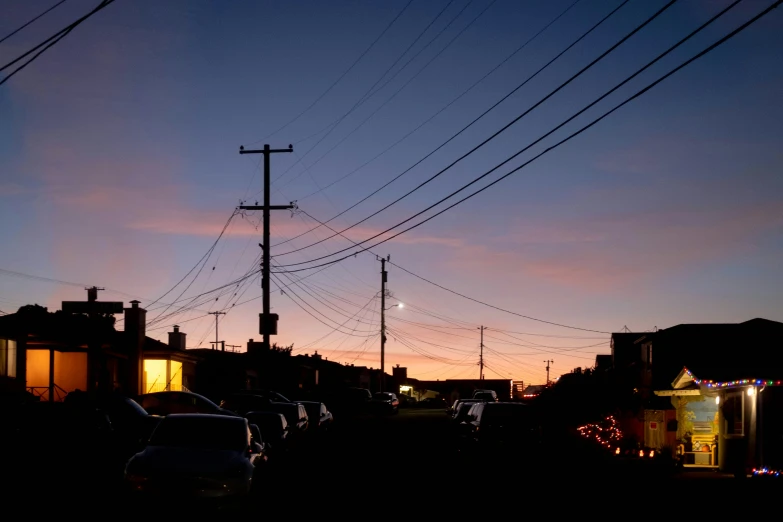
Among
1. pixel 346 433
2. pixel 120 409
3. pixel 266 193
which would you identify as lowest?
pixel 346 433

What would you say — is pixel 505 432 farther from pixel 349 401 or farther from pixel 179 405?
pixel 349 401

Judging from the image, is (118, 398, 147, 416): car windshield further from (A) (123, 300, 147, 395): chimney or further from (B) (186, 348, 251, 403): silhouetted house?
(B) (186, 348, 251, 403): silhouetted house

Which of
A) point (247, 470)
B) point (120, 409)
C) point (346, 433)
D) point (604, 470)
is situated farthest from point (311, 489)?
point (346, 433)

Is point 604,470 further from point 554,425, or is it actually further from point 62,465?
point 62,465

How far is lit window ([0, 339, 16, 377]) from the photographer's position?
33438mm

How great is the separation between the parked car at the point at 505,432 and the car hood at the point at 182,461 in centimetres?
1236

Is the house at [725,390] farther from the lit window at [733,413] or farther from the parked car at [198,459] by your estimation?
the parked car at [198,459]

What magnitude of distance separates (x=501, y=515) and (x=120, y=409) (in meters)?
12.0

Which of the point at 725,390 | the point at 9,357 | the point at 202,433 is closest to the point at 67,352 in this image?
the point at 9,357

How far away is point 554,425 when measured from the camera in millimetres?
33719

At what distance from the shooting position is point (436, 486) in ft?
62.7

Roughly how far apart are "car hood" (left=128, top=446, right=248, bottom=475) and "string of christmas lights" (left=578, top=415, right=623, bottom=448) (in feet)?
66.0

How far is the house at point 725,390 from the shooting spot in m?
22.9

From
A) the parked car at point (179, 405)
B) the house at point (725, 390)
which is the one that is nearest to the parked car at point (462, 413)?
the house at point (725, 390)
